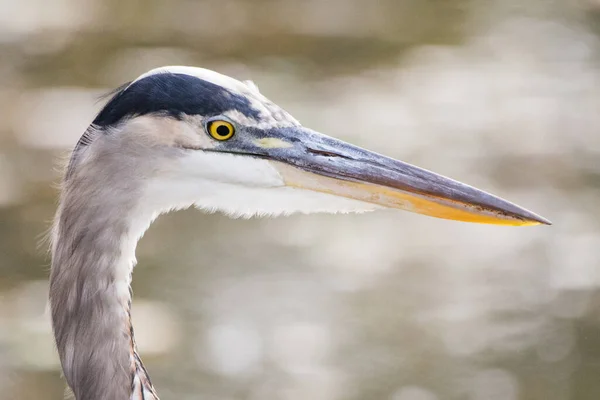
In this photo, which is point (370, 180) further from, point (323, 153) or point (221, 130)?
point (221, 130)

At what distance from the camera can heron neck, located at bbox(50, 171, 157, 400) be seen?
8.55ft

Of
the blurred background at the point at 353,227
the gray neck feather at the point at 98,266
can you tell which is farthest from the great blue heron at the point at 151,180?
the blurred background at the point at 353,227

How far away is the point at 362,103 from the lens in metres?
7.11

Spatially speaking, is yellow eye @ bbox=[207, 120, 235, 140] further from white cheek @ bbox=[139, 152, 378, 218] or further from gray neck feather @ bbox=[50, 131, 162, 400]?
gray neck feather @ bbox=[50, 131, 162, 400]

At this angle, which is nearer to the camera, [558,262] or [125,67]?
[558,262]

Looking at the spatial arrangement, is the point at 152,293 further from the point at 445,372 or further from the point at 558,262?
the point at 558,262

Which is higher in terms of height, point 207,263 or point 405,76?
point 405,76

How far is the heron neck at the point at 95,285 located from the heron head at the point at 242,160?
3.5 inches

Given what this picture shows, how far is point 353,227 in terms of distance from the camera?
6.01 metres

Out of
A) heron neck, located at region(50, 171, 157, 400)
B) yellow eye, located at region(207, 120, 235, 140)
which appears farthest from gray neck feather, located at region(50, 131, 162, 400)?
yellow eye, located at region(207, 120, 235, 140)

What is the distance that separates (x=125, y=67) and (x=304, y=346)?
3.06 meters

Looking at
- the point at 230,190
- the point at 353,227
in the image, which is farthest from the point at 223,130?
the point at 353,227

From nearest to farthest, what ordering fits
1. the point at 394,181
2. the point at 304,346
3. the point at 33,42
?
the point at 394,181 → the point at 304,346 → the point at 33,42

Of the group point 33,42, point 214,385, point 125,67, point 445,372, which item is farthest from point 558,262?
point 33,42
